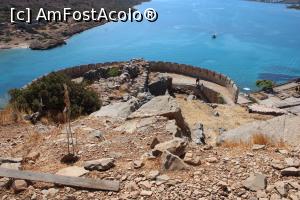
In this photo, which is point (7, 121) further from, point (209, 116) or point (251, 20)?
point (251, 20)

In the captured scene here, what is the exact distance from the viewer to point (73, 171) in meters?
5.25

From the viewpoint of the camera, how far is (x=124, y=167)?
5.29 meters

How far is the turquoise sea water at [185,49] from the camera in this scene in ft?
138

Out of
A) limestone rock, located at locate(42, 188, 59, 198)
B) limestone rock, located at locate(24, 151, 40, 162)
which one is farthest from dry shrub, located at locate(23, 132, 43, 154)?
limestone rock, located at locate(42, 188, 59, 198)

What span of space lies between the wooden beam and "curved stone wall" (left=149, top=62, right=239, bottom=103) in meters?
15.3

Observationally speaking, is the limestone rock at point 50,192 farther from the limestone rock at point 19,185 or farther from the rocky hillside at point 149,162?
the limestone rock at point 19,185

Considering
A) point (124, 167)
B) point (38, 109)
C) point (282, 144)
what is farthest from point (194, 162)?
point (38, 109)

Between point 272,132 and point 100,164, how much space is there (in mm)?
3659

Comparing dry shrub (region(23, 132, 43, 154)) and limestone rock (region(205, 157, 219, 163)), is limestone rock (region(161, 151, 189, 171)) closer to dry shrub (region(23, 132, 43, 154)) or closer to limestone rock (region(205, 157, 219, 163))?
limestone rock (region(205, 157, 219, 163))

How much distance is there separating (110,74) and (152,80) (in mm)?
2517

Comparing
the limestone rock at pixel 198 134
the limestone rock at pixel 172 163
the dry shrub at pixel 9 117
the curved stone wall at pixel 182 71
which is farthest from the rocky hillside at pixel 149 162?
the curved stone wall at pixel 182 71

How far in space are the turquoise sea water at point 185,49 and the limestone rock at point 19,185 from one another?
30.0 m

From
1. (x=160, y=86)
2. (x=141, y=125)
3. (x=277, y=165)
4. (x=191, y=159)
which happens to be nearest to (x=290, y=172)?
(x=277, y=165)

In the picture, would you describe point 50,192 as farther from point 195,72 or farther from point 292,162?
point 195,72
